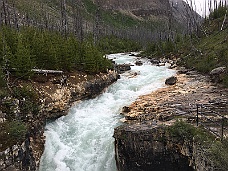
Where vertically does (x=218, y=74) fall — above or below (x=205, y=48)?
below

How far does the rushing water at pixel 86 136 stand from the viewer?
54.6 ft

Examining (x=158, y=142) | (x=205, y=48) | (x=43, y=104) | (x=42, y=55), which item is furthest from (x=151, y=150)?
(x=205, y=48)

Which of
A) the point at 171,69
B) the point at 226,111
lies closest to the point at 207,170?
the point at 226,111

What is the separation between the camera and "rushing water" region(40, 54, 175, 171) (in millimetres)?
16641

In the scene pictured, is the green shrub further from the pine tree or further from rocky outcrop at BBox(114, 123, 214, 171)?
rocky outcrop at BBox(114, 123, 214, 171)

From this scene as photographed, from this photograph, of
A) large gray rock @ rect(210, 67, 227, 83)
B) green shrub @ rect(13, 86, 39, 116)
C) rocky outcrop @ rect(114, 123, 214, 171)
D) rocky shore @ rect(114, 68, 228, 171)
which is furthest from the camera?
large gray rock @ rect(210, 67, 227, 83)

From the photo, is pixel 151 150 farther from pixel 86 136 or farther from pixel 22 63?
pixel 22 63

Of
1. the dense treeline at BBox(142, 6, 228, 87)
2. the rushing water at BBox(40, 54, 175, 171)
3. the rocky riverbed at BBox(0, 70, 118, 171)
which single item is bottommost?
the rushing water at BBox(40, 54, 175, 171)

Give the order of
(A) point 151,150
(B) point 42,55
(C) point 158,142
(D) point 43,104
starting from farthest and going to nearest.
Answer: (B) point 42,55 → (D) point 43,104 → (A) point 151,150 → (C) point 158,142

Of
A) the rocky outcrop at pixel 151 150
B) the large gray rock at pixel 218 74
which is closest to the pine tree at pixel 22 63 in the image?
the rocky outcrop at pixel 151 150

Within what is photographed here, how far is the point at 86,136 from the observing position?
61.6 feet

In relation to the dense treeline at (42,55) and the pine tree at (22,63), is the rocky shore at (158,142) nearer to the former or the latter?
the pine tree at (22,63)

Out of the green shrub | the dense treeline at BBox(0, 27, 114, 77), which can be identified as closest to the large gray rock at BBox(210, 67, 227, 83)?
the dense treeline at BBox(0, 27, 114, 77)

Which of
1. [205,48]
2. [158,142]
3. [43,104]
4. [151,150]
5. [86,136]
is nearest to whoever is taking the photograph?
[158,142]
